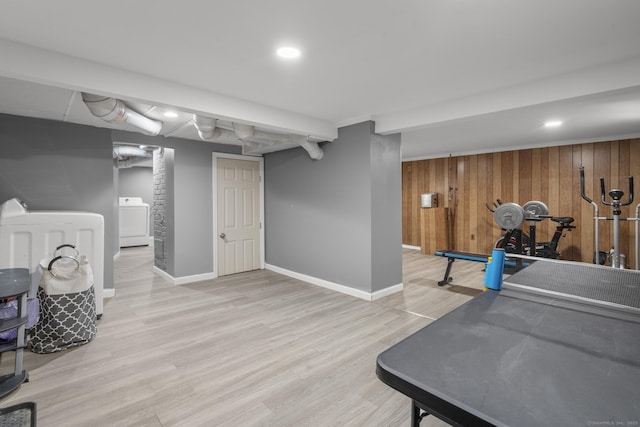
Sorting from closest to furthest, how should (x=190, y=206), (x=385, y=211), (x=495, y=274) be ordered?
1. (x=495, y=274)
2. (x=385, y=211)
3. (x=190, y=206)

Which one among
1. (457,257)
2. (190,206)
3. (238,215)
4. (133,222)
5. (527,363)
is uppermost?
(190,206)

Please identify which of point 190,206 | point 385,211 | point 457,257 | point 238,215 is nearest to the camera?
point 385,211

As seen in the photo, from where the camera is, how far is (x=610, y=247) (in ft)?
16.3

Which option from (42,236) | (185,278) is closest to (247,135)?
(42,236)

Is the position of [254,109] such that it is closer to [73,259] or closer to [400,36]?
[400,36]

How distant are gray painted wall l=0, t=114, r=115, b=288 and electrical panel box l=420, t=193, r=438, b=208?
19.5ft

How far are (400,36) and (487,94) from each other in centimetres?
144

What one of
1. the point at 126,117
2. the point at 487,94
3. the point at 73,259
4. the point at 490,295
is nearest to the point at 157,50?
the point at 126,117

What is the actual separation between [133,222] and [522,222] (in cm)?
869

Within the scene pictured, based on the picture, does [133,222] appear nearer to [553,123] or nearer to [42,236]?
[42,236]

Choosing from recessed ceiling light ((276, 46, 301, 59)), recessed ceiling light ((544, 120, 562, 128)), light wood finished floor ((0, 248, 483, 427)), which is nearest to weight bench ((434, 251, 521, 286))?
light wood finished floor ((0, 248, 483, 427))

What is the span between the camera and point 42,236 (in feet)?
9.48

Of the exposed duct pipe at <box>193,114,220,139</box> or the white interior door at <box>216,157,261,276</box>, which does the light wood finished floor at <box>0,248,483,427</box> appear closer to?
the white interior door at <box>216,157,261,276</box>

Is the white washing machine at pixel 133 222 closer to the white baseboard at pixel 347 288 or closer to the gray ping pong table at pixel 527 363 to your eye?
the white baseboard at pixel 347 288
